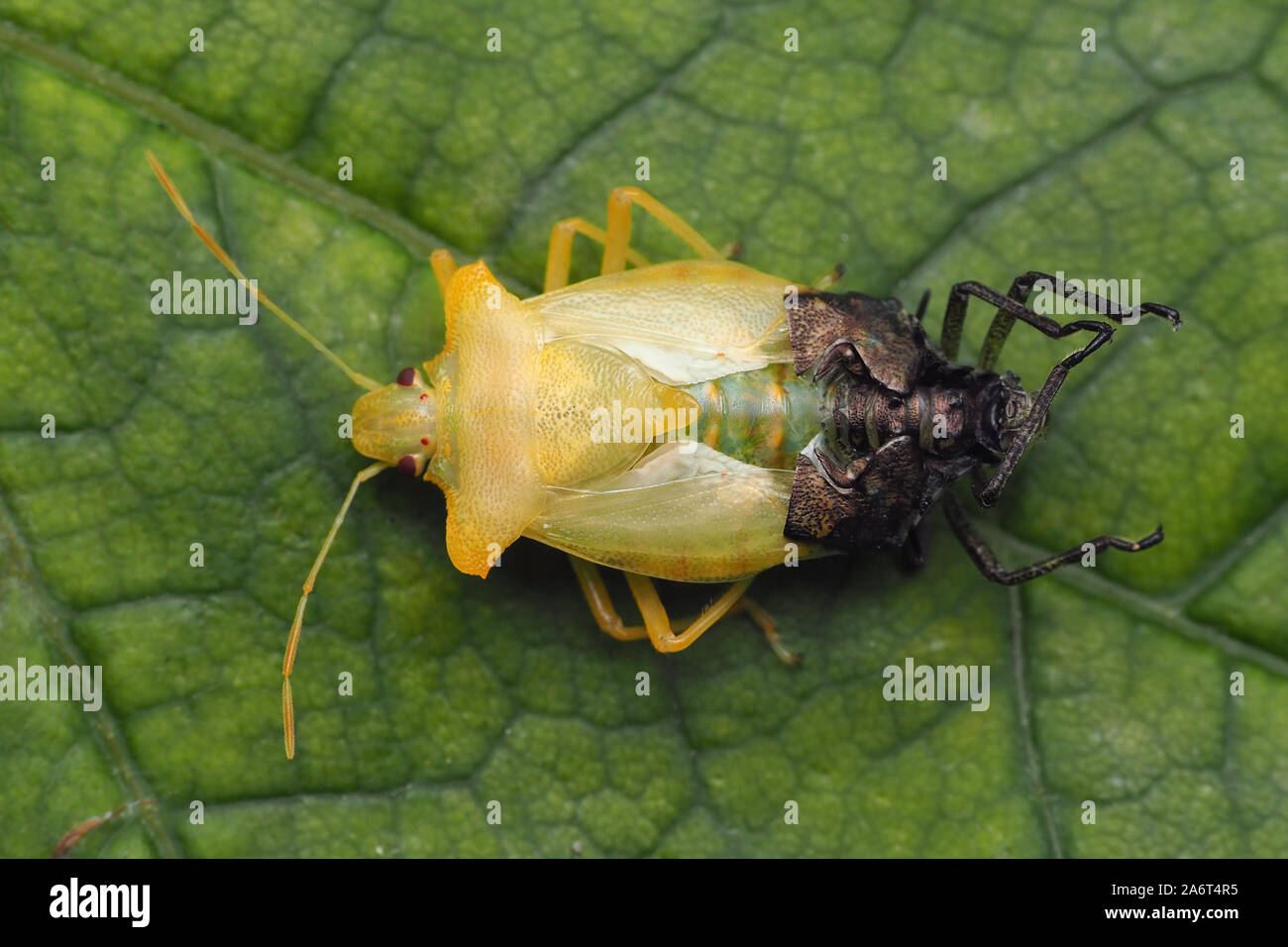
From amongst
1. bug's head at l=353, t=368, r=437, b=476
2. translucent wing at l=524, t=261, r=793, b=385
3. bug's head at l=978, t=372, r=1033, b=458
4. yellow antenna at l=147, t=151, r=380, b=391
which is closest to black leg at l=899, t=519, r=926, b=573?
bug's head at l=978, t=372, r=1033, b=458

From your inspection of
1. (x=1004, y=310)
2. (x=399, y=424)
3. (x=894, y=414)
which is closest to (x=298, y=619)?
(x=399, y=424)

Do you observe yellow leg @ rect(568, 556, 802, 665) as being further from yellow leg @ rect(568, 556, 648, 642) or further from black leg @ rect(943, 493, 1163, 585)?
Answer: black leg @ rect(943, 493, 1163, 585)

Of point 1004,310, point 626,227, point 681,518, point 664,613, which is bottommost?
point 664,613

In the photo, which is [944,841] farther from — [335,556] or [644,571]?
[335,556]

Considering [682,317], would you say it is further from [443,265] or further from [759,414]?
[443,265]

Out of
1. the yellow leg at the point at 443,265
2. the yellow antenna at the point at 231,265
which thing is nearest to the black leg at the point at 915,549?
the yellow leg at the point at 443,265

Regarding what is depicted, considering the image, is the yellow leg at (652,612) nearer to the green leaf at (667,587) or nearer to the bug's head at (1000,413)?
the green leaf at (667,587)
